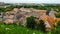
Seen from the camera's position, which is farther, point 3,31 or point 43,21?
point 43,21

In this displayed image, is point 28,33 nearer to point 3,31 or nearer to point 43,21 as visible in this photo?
point 3,31

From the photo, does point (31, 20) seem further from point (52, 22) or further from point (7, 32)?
point (7, 32)

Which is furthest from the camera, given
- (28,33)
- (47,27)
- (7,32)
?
(47,27)

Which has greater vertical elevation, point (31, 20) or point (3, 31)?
point (3, 31)

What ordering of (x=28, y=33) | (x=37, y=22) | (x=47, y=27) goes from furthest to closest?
(x=37, y=22), (x=47, y=27), (x=28, y=33)

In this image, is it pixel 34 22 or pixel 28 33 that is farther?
pixel 34 22

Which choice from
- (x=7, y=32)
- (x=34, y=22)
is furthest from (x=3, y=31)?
(x=34, y=22)

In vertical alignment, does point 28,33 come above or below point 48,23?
above

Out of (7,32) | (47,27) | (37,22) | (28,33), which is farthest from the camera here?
(37,22)

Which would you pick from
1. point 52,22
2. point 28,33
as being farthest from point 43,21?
point 28,33
